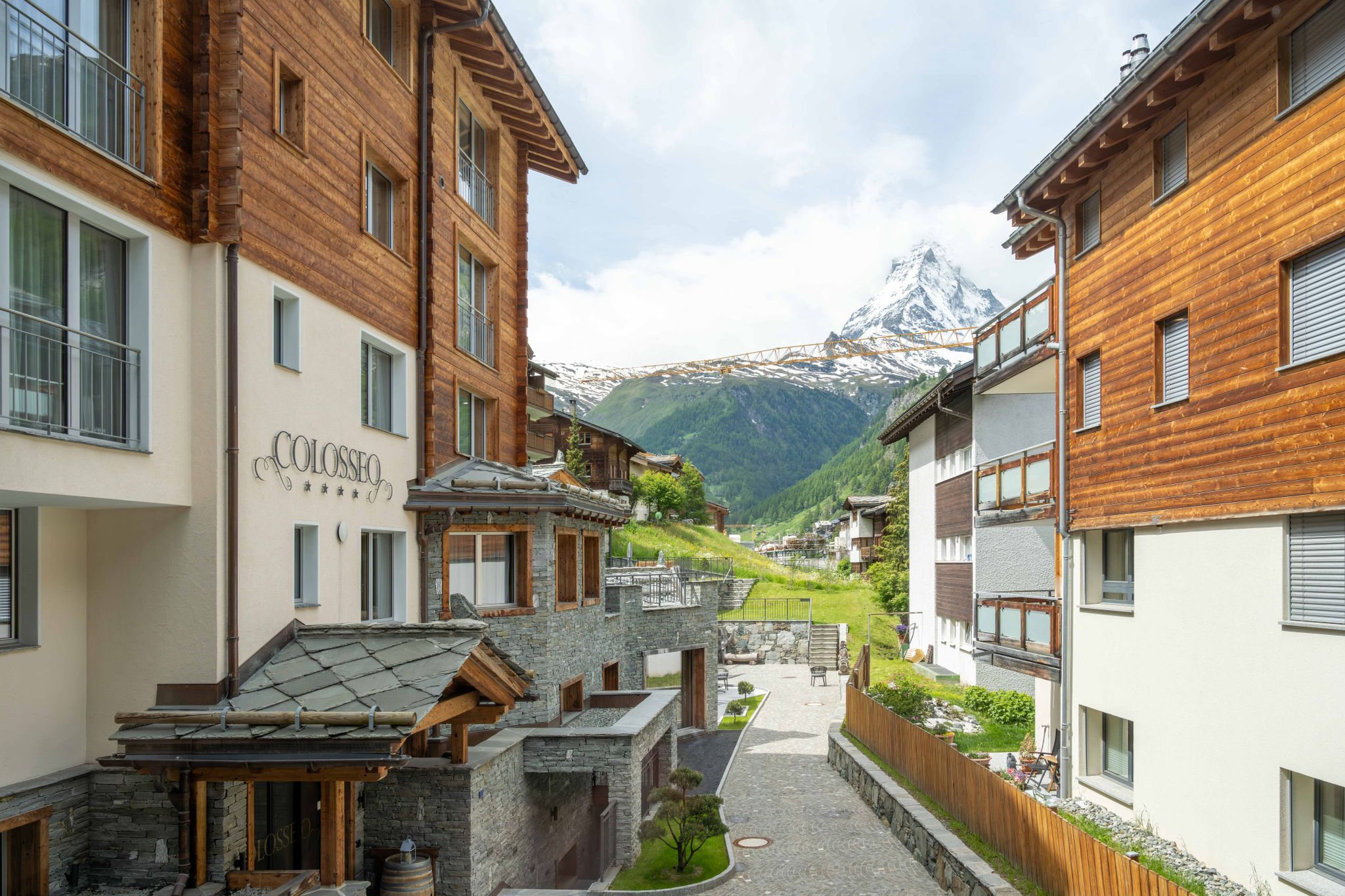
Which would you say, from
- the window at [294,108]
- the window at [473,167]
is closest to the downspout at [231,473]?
the window at [294,108]

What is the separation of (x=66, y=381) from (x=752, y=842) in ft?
41.4

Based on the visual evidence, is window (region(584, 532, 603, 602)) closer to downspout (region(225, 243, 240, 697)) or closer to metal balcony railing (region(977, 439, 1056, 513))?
metal balcony railing (region(977, 439, 1056, 513))

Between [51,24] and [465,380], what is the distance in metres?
8.94

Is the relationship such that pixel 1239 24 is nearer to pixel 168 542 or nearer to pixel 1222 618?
pixel 1222 618

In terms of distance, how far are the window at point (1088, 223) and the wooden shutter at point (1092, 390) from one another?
5.88 ft

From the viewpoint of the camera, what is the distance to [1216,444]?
11664 millimetres

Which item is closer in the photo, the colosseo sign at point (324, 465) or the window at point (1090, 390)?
the colosseo sign at point (324, 465)

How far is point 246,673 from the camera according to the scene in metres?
9.88

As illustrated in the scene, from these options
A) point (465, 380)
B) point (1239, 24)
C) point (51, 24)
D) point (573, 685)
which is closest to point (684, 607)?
point (573, 685)

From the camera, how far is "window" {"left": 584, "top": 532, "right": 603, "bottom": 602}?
61.7 feet

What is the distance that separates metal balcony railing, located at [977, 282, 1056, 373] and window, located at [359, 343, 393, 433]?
1114cm

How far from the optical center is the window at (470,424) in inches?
663

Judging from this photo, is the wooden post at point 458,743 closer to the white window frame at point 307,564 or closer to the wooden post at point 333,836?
the white window frame at point 307,564

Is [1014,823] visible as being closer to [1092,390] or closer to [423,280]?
[1092,390]
